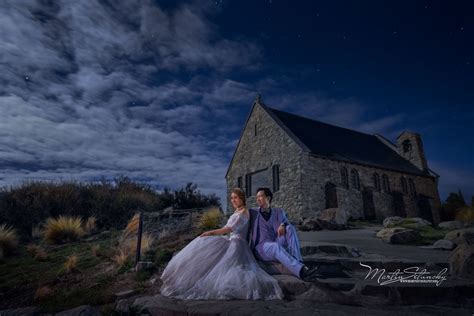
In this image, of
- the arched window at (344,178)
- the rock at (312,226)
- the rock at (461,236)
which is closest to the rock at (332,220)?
the rock at (312,226)

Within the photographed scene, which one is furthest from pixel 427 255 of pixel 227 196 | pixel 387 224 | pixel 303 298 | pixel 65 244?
pixel 227 196

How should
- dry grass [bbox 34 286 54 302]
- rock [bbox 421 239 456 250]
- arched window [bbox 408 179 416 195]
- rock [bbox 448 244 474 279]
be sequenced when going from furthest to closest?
arched window [bbox 408 179 416 195] → rock [bbox 421 239 456 250] → dry grass [bbox 34 286 54 302] → rock [bbox 448 244 474 279]

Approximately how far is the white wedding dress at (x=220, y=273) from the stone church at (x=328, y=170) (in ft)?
34.1

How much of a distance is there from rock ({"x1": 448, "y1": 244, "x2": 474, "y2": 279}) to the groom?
2.31m

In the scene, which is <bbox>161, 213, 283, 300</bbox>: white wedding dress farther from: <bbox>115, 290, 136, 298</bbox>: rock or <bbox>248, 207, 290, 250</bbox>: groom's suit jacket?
<bbox>115, 290, 136, 298</bbox>: rock

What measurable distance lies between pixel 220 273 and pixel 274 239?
1.30 metres

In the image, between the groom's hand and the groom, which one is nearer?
the groom

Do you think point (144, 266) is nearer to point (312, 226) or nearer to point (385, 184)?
point (312, 226)

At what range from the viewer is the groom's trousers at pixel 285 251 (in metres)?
4.16

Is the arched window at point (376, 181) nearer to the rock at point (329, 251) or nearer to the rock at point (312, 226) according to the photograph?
the rock at point (312, 226)

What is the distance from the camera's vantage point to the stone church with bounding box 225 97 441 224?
619 inches

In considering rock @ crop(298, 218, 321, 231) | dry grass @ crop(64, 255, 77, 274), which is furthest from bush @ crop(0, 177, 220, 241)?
rock @ crop(298, 218, 321, 231)

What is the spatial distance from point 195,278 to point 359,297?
2.42 m

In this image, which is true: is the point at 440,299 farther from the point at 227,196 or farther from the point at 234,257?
the point at 227,196
